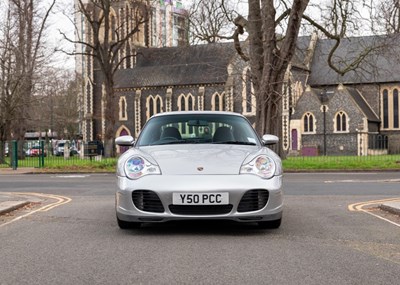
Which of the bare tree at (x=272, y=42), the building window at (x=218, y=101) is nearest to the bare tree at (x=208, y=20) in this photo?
Answer: the bare tree at (x=272, y=42)

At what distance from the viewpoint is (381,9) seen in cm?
2577

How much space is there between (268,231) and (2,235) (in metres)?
A: 3.32

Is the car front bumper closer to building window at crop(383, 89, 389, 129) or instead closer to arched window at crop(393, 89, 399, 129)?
arched window at crop(393, 89, 399, 129)

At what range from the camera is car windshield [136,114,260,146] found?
8.05 meters

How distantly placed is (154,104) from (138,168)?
63.7 meters

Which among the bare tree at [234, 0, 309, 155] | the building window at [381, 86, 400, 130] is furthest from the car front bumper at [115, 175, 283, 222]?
the building window at [381, 86, 400, 130]

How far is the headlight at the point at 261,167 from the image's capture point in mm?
6895

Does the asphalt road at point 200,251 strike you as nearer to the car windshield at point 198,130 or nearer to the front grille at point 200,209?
the front grille at point 200,209

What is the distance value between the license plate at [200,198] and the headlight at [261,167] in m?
0.45

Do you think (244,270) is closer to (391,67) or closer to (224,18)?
(224,18)

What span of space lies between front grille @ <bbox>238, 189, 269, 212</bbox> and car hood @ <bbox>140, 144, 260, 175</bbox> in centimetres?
32

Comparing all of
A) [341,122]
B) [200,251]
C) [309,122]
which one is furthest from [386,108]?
[200,251]

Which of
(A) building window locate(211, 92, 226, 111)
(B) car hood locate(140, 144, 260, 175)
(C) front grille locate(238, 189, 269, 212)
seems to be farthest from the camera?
(A) building window locate(211, 92, 226, 111)

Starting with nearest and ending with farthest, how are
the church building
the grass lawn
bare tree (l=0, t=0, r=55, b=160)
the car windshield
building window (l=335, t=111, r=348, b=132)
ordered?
the car windshield, the grass lawn, bare tree (l=0, t=0, r=55, b=160), the church building, building window (l=335, t=111, r=348, b=132)
